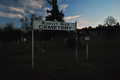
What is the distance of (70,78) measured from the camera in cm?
401

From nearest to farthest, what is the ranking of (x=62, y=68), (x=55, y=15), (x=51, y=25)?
(x=62, y=68) → (x=51, y=25) → (x=55, y=15)

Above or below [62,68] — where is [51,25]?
above

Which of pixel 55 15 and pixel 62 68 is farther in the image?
pixel 55 15

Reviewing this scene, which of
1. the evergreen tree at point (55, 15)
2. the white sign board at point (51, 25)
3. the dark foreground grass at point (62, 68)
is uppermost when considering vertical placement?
the evergreen tree at point (55, 15)

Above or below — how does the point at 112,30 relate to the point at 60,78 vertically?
above

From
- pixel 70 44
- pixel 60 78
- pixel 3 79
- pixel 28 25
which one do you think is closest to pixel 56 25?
pixel 60 78

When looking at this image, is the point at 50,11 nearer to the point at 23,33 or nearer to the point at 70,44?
the point at 23,33

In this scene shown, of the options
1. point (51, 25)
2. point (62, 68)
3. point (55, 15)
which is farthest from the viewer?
point (55, 15)

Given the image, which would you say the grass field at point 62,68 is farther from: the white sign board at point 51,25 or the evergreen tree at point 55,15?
the evergreen tree at point 55,15

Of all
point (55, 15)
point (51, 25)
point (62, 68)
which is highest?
point (55, 15)

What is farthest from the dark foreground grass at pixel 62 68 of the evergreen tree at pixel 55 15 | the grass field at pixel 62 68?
the evergreen tree at pixel 55 15

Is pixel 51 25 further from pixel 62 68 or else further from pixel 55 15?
pixel 55 15

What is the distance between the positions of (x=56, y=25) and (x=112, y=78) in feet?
13.3

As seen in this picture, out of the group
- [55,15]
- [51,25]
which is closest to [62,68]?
[51,25]
